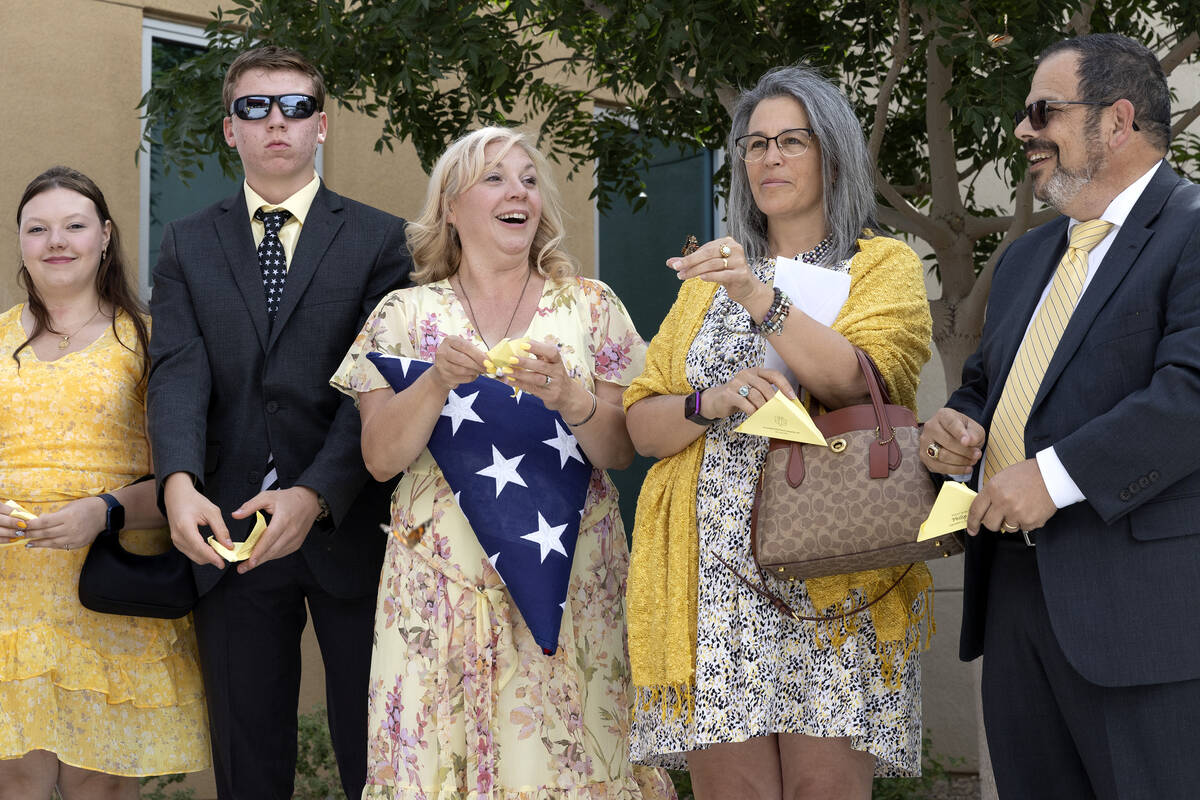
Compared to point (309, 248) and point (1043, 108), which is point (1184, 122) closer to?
point (1043, 108)

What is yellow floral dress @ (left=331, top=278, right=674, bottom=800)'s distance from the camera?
3463 mm

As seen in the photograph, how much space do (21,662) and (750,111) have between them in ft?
8.55

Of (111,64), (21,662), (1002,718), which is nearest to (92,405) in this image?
(21,662)

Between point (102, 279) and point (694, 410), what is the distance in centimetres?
214

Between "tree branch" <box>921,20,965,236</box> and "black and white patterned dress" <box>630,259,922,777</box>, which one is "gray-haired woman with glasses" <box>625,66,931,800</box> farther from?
"tree branch" <box>921,20,965,236</box>

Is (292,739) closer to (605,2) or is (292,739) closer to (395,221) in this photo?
(395,221)

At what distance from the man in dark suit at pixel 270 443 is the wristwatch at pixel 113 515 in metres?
0.22

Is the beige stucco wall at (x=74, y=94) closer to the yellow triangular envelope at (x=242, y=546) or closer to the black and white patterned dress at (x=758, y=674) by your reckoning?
the yellow triangular envelope at (x=242, y=546)

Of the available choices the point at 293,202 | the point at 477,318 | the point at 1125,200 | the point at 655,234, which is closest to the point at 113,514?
the point at 293,202

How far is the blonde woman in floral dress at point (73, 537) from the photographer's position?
3910 mm

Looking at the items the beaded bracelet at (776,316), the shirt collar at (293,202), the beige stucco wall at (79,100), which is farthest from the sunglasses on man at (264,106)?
the beige stucco wall at (79,100)

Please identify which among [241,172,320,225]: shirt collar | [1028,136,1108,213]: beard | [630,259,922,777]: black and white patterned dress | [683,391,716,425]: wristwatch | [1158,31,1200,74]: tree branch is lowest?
[630,259,922,777]: black and white patterned dress

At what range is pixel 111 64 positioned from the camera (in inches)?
263

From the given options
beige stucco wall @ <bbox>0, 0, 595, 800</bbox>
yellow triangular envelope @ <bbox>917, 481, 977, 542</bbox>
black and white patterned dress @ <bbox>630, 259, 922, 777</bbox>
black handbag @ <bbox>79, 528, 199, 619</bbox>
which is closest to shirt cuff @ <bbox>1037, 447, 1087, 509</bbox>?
yellow triangular envelope @ <bbox>917, 481, 977, 542</bbox>
